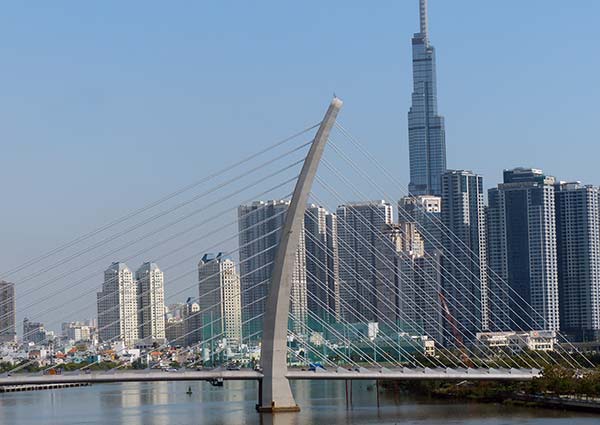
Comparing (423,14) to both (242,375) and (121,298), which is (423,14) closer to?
(121,298)

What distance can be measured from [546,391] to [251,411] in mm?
4024

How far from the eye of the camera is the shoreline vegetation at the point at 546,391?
62.2 feet

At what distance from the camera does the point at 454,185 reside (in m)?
53.6

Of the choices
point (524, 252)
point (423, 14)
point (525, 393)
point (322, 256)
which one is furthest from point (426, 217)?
point (423, 14)

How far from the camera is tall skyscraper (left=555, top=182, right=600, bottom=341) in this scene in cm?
4478

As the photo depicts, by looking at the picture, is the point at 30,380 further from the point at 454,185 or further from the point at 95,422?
the point at 454,185

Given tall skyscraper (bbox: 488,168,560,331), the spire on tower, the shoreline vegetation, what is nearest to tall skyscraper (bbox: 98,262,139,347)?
tall skyscraper (bbox: 488,168,560,331)

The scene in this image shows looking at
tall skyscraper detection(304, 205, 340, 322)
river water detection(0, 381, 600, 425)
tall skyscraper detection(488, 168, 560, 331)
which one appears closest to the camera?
river water detection(0, 381, 600, 425)

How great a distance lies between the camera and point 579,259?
45.5 metres

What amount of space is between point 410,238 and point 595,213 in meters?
6.78

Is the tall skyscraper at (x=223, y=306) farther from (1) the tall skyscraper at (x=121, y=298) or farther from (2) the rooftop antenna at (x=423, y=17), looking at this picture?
(2) the rooftop antenna at (x=423, y=17)

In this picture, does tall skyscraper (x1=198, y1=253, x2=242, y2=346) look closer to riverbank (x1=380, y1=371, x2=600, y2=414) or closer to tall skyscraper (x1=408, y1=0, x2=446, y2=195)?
riverbank (x1=380, y1=371, x2=600, y2=414)

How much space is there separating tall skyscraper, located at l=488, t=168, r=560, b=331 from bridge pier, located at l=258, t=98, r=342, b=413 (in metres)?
26.7

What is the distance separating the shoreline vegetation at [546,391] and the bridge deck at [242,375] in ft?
1.51
